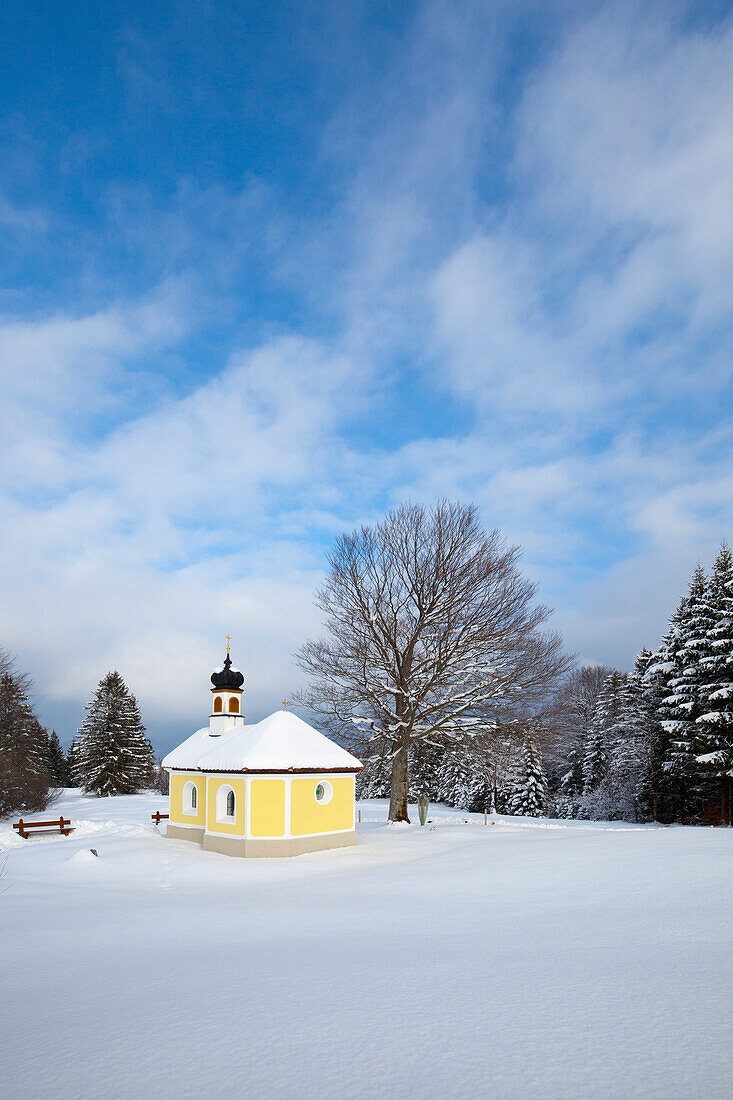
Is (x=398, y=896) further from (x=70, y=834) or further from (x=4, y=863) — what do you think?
(x=70, y=834)

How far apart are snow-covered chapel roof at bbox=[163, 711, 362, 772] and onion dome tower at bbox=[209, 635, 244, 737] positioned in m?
2.48

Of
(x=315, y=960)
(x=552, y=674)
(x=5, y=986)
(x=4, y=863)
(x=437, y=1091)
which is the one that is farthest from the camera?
(x=552, y=674)

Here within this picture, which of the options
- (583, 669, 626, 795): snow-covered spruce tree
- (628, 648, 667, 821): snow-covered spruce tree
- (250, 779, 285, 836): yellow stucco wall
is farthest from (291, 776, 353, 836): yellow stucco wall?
(583, 669, 626, 795): snow-covered spruce tree

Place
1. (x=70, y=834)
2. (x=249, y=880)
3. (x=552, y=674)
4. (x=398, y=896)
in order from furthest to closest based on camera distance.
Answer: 1. (x=70, y=834)
2. (x=552, y=674)
3. (x=249, y=880)
4. (x=398, y=896)

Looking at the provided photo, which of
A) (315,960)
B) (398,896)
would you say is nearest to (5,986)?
(315,960)

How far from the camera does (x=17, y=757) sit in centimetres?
3666

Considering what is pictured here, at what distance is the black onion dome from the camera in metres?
26.4

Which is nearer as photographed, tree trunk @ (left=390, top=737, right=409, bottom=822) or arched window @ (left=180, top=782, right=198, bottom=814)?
arched window @ (left=180, top=782, right=198, bottom=814)

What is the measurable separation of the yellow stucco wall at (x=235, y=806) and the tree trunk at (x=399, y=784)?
20.3 feet

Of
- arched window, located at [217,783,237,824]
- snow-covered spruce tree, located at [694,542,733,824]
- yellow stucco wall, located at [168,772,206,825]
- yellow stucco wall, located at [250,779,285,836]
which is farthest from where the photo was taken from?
snow-covered spruce tree, located at [694,542,733,824]

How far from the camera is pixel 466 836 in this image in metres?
20.6

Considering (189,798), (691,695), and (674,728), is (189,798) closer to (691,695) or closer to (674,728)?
(674,728)

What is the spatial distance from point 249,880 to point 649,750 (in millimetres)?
25141

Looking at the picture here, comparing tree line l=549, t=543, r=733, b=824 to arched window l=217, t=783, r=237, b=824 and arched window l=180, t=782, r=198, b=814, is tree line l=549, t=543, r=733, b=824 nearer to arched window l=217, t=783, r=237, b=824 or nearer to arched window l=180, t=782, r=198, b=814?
arched window l=217, t=783, r=237, b=824
